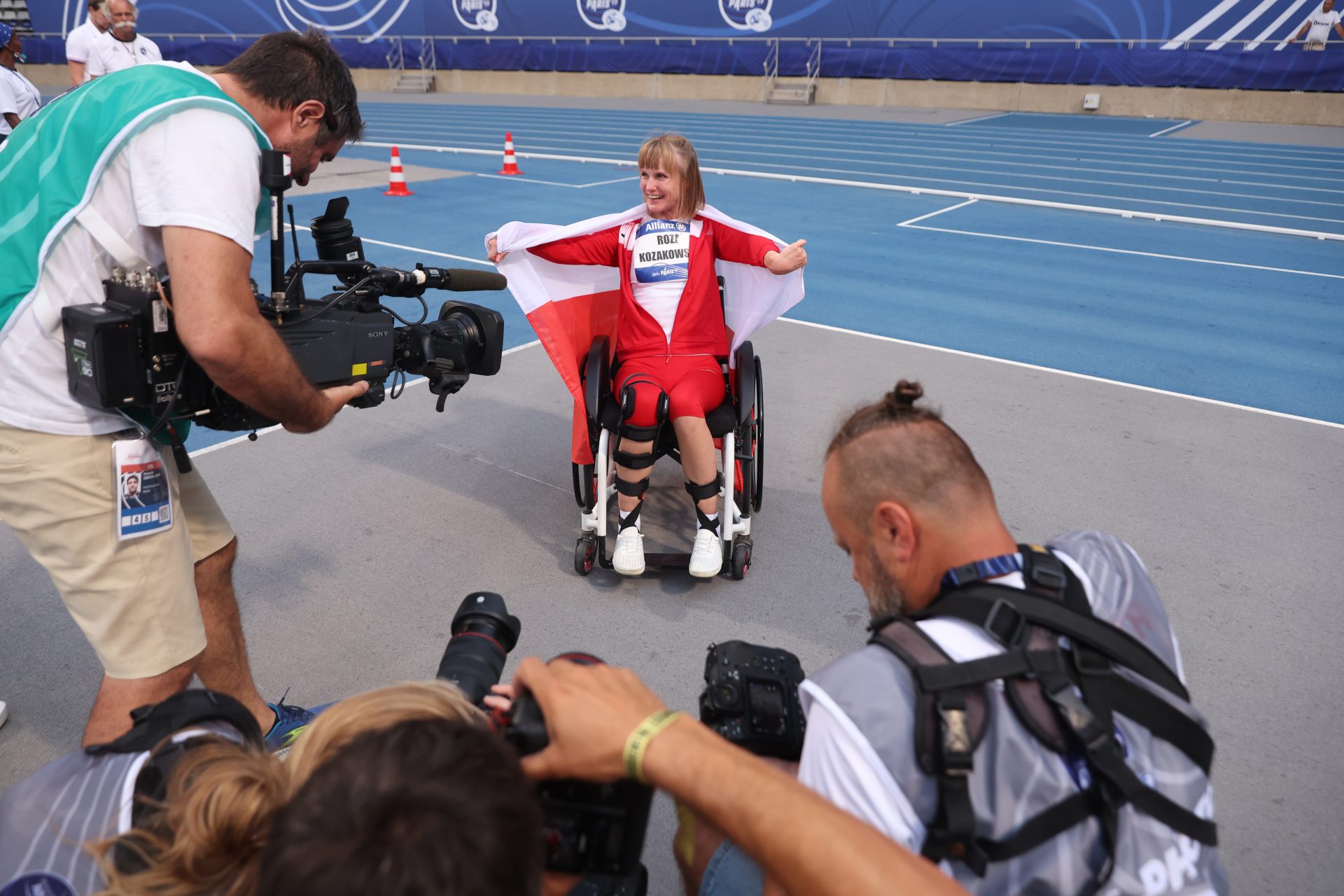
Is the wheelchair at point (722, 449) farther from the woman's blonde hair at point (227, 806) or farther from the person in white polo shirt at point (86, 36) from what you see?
the person in white polo shirt at point (86, 36)

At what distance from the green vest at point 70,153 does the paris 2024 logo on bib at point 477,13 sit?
91.4ft

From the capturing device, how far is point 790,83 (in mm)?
23109

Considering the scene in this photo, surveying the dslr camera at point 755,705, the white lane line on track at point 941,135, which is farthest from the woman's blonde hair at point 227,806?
the white lane line on track at point 941,135

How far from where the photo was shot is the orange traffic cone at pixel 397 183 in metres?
11.0

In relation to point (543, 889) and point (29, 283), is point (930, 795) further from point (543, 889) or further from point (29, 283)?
point (29, 283)

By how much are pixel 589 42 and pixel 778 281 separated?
23665mm

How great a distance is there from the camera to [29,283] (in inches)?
75.2

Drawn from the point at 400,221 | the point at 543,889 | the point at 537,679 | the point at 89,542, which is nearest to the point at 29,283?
the point at 89,542

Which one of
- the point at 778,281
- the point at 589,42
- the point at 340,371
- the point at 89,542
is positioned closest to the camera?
the point at 89,542

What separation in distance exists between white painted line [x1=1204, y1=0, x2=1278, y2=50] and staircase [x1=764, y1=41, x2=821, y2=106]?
832cm

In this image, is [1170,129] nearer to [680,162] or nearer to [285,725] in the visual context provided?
[680,162]

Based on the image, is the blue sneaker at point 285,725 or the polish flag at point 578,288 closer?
the blue sneaker at point 285,725

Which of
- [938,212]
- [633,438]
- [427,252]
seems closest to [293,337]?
[633,438]

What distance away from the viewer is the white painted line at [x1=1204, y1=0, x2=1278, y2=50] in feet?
62.4
